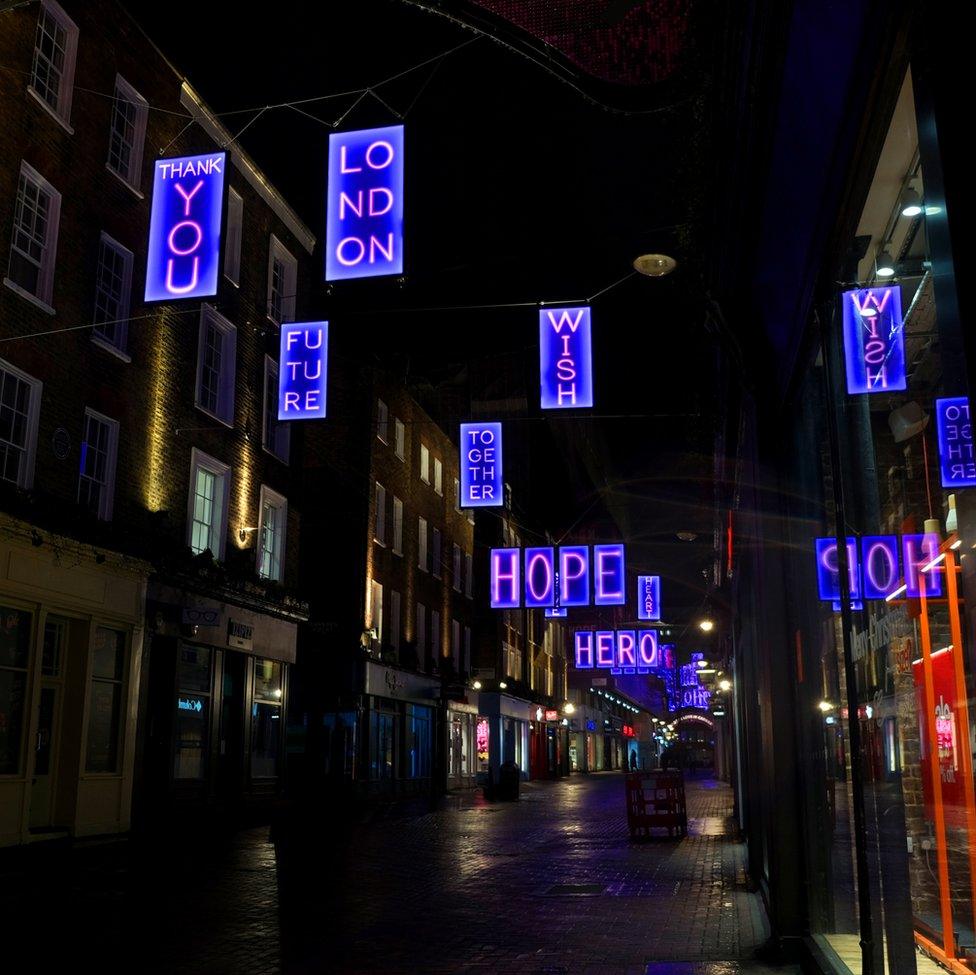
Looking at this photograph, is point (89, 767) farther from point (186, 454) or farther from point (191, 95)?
point (191, 95)

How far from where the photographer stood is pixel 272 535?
26047 millimetres

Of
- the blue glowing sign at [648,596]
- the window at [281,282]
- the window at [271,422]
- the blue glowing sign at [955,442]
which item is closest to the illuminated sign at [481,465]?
the window at [271,422]

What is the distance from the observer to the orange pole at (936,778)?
3.49 metres

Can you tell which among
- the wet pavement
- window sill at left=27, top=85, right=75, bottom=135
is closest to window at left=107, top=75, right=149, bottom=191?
window sill at left=27, top=85, right=75, bottom=135

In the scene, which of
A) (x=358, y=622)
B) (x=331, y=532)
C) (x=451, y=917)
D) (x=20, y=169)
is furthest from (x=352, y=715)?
(x=451, y=917)

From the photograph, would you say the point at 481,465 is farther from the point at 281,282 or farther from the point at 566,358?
the point at 281,282

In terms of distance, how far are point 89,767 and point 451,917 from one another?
986 centimetres

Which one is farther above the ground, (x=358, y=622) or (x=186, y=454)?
(x=186, y=454)

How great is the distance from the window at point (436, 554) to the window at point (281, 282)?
618 inches

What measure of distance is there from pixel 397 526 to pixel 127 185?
726 inches

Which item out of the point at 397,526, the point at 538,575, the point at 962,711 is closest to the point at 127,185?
the point at 538,575

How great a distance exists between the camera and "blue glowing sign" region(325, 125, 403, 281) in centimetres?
1175

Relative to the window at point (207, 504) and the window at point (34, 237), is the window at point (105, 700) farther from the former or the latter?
the window at point (34, 237)

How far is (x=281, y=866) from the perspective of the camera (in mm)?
14922
